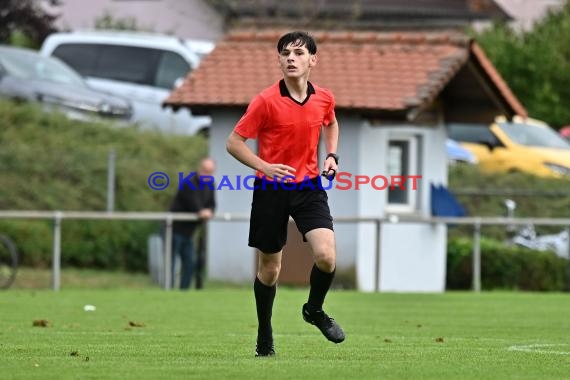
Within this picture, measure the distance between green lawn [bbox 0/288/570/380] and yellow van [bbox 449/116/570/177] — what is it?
11.5m

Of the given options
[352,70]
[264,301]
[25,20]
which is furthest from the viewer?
[25,20]

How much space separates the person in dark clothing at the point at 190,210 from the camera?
22672mm

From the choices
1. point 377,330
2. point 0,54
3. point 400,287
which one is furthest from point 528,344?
point 0,54

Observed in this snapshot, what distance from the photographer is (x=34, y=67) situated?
30.4 metres

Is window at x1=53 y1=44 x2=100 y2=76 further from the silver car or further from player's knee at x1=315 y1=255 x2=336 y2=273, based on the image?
player's knee at x1=315 y1=255 x2=336 y2=273

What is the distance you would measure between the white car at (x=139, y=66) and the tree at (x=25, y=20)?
2.69 meters

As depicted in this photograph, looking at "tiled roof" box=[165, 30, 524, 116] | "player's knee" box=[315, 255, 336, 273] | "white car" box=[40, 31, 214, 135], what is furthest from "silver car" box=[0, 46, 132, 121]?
"player's knee" box=[315, 255, 336, 273]

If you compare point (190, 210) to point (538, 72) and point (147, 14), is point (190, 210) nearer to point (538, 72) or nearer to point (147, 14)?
point (538, 72)

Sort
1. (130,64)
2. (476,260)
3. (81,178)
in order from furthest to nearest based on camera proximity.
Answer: (130,64), (81,178), (476,260)

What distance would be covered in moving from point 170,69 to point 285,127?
2342cm

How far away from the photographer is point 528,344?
12148 millimetres

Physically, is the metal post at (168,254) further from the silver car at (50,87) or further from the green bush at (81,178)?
the silver car at (50,87)

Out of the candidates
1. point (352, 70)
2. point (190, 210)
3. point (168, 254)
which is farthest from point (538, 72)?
point (168, 254)

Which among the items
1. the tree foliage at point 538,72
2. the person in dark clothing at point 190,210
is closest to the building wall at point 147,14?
the tree foliage at point 538,72
